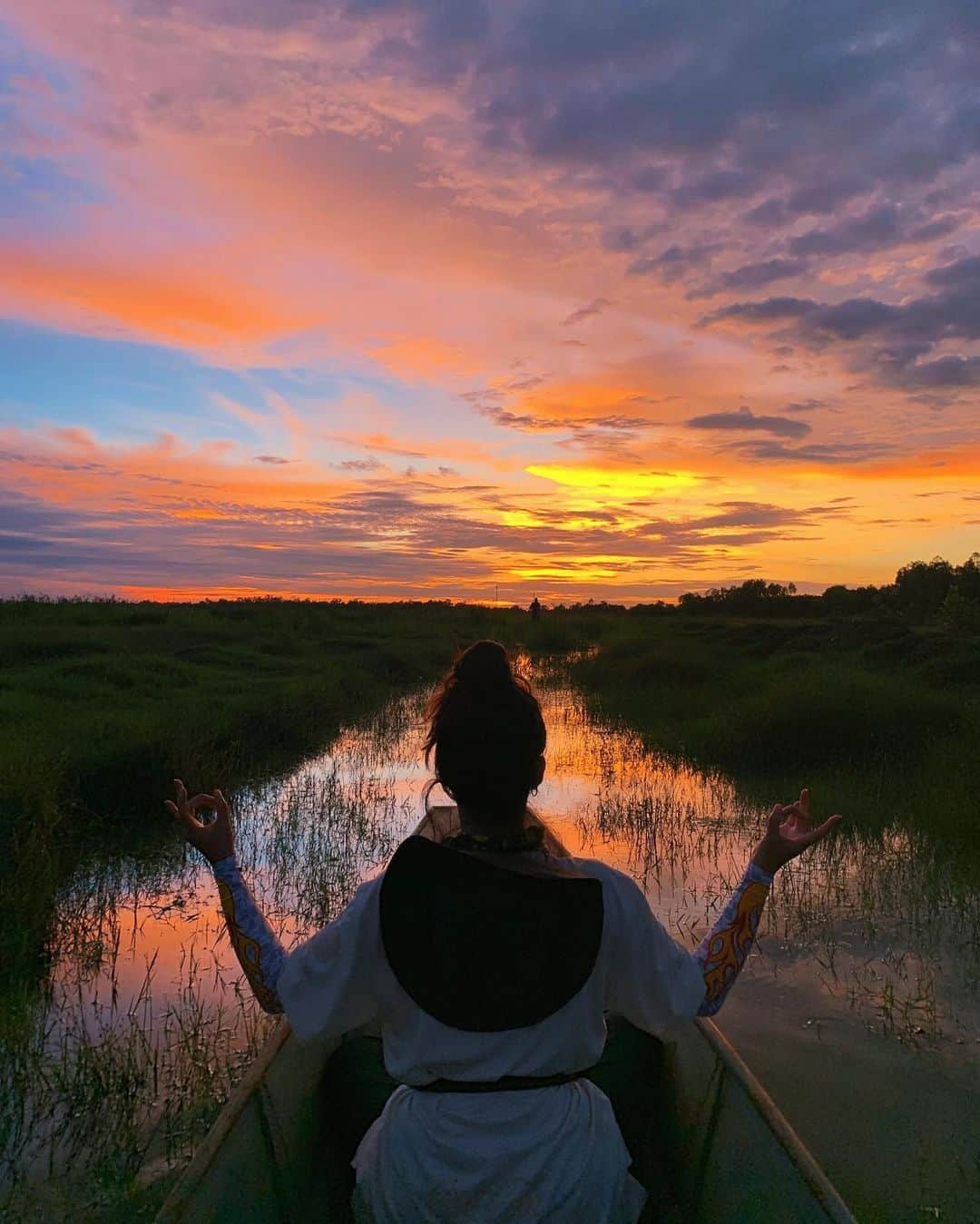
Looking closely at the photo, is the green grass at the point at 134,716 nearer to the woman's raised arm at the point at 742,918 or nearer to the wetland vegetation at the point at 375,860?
the wetland vegetation at the point at 375,860

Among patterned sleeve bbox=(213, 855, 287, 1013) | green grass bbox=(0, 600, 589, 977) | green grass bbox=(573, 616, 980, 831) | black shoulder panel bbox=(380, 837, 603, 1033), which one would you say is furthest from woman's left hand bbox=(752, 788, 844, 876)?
green grass bbox=(573, 616, 980, 831)

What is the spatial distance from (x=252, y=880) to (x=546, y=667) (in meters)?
20.1

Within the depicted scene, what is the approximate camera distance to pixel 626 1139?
321 centimetres

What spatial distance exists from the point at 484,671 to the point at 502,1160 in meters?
0.97

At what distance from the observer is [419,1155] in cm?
188

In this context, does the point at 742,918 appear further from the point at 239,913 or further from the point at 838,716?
the point at 838,716

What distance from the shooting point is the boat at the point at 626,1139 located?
87.0 inches

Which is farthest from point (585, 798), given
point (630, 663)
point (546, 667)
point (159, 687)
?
point (546, 667)

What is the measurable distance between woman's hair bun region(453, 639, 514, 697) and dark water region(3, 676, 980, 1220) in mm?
2732

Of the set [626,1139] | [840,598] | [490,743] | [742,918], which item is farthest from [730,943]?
[840,598]

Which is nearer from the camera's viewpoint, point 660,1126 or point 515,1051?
point 515,1051

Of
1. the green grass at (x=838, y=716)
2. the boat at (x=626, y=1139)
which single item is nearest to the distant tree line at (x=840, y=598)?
the green grass at (x=838, y=716)

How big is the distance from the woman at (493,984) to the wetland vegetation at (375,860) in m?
2.00

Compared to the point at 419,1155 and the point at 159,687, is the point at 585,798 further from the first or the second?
the point at 419,1155
